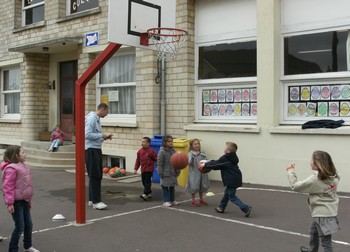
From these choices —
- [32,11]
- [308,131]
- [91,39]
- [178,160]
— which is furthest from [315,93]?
[32,11]

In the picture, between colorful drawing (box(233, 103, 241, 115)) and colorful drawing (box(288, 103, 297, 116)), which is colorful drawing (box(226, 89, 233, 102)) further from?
colorful drawing (box(288, 103, 297, 116))

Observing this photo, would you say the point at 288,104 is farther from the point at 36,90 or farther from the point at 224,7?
the point at 36,90

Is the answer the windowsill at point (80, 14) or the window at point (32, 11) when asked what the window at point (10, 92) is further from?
the windowsill at point (80, 14)

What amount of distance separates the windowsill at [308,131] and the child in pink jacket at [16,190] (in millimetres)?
6042

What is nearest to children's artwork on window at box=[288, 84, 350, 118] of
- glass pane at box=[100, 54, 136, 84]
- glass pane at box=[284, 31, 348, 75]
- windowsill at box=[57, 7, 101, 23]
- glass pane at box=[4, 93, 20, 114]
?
glass pane at box=[284, 31, 348, 75]

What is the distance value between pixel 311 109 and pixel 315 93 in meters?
0.36

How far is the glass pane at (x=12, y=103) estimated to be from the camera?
17.8m

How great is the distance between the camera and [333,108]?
31.5 ft

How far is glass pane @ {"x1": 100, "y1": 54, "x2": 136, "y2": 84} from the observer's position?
13242mm

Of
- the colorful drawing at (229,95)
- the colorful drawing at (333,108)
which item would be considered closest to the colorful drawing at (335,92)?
the colorful drawing at (333,108)

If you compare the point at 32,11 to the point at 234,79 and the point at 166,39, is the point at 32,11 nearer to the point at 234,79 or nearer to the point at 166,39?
the point at 234,79

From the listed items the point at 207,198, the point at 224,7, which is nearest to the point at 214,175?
the point at 207,198

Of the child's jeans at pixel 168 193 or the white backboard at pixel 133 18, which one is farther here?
the child's jeans at pixel 168 193

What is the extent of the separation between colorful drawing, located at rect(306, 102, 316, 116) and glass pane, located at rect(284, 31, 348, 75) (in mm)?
721
